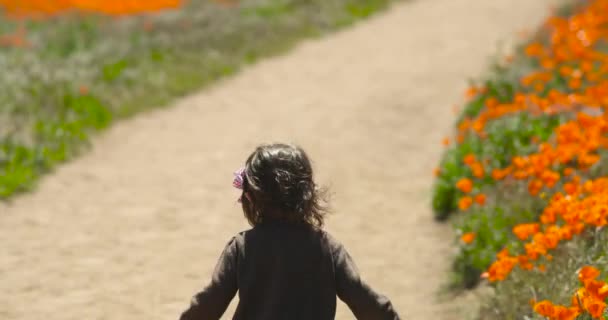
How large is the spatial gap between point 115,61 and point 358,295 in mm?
9135

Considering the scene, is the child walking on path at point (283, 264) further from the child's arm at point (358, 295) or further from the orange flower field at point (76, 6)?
the orange flower field at point (76, 6)

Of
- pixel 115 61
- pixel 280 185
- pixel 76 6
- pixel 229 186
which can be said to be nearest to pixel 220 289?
pixel 280 185

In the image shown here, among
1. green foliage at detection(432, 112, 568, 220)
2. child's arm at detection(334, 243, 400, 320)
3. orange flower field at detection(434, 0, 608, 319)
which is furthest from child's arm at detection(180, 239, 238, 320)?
green foliage at detection(432, 112, 568, 220)

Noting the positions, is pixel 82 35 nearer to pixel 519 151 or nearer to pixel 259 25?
pixel 259 25

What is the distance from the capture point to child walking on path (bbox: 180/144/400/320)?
3.58 meters

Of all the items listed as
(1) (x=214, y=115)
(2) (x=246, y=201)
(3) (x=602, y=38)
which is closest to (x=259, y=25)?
(1) (x=214, y=115)

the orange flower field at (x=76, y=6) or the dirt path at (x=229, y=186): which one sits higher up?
the orange flower field at (x=76, y=6)

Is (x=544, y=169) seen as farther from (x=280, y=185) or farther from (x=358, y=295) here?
(x=280, y=185)

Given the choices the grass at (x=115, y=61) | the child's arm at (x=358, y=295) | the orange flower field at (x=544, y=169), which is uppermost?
the grass at (x=115, y=61)

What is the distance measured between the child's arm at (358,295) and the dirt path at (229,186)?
0.73m

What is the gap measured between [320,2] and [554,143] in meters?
11.4

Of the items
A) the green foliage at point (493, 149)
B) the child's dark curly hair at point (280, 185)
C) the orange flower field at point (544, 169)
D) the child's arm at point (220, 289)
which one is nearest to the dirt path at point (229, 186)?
the green foliage at point (493, 149)

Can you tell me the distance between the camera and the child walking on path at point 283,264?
3.58m

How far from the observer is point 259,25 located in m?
15.3
